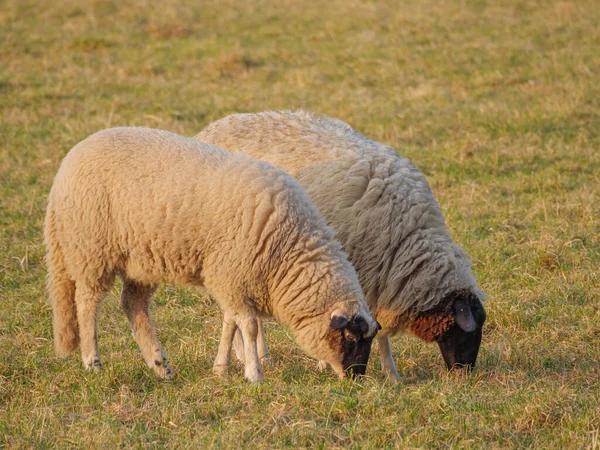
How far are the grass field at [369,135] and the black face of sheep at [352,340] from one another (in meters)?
0.15

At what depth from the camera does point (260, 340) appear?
18.4 feet

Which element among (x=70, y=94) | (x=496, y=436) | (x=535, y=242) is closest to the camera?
(x=496, y=436)

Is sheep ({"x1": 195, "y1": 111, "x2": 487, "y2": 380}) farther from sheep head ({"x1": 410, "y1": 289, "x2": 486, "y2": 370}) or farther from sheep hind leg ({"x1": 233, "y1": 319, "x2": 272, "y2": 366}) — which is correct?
sheep hind leg ({"x1": 233, "y1": 319, "x2": 272, "y2": 366})

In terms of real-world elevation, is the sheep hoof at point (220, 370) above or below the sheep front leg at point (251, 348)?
below

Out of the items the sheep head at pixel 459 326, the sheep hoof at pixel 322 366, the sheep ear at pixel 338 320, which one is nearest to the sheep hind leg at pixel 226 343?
the sheep hoof at pixel 322 366

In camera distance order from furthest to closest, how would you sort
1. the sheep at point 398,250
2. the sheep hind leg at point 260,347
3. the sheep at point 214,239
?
the sheep hind leg at point 260,347
the sheep at point 398,250
the sheep at point 214,239

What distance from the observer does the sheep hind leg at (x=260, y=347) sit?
18.3 ft

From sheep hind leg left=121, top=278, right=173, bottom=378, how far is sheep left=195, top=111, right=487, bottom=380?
3.99ft

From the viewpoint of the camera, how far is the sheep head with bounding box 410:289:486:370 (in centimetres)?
532

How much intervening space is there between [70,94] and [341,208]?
763 cm

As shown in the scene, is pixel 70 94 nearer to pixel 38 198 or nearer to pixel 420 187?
pixel 38 198

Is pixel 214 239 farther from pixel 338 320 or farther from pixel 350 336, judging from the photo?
pixel 350 336

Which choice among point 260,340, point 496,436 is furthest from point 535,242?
point 496,436

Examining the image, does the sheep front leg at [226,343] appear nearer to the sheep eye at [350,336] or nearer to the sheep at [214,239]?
the sheep at [214,239]
